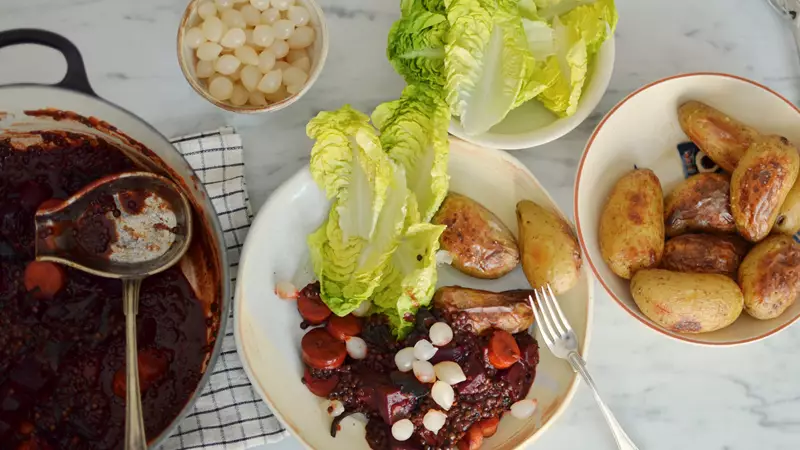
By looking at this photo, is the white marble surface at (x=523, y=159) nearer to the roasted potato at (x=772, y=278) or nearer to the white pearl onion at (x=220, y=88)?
the white pearl onion at (x=220, y=88)

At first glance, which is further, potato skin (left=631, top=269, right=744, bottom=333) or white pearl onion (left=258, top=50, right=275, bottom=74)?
white pearl onion (left=258, top=50, right=275, bottom=74)

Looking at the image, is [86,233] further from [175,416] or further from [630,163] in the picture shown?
[630,163]

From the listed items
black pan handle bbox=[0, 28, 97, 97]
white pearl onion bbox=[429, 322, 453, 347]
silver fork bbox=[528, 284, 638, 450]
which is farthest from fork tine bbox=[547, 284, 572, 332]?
black pan handle bbox=[0, 28, 97, 97]

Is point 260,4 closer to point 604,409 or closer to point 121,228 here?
point 121,228

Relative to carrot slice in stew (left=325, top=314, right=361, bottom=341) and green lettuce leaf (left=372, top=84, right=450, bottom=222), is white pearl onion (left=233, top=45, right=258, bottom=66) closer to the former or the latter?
green lettuce leaf (left=372, top=84, right=450, bottom=222)

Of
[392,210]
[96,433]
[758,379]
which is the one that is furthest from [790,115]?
[96,433]

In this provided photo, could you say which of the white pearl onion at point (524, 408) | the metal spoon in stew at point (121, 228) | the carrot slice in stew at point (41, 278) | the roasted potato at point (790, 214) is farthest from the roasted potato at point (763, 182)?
the carrot slice in stew at point (41, 278)
